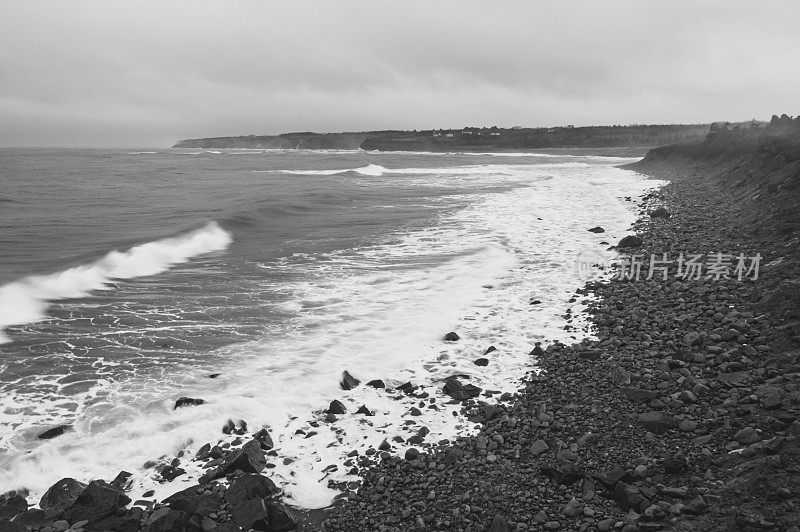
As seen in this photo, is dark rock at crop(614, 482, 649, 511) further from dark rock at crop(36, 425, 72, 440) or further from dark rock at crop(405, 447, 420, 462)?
dark rock at crop(36, 425, 72, 440)

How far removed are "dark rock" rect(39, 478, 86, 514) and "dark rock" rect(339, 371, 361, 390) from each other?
9.51ft

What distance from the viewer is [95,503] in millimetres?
4371

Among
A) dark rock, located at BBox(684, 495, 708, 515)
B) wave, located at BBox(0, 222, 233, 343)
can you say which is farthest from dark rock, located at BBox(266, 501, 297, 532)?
wave, located at BBox(0, 222, 233, 343)

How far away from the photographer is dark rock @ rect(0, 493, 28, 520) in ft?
14.4

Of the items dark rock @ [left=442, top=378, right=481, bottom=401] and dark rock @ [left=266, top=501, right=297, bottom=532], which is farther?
dark rock @ [left=442, top=378, right=481, bottom=401]

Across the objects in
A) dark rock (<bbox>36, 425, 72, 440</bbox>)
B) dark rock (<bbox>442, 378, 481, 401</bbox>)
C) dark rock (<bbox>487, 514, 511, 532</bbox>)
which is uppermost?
dark rock (<bbox>487, 514, 511, 532</bbox>)

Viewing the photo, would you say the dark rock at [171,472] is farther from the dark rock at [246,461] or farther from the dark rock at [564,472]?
the dark rock at [564,472]

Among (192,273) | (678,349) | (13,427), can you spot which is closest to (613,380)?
(678,349)

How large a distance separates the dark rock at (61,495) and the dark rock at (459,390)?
3.81 m

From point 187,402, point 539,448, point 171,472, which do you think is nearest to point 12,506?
point 171,472

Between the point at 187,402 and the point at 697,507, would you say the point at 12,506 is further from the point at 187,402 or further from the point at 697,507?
the point at 697,507

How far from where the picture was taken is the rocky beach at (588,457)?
3756 mm

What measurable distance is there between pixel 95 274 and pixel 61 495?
855 cm

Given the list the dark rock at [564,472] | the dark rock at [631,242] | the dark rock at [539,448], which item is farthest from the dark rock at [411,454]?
the dark rock at [631,242]
